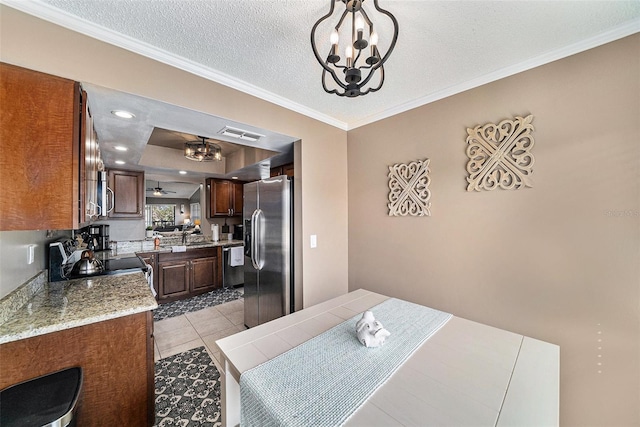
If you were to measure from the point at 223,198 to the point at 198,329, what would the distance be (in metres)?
2.63

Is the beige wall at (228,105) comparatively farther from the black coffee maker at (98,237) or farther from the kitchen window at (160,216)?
the kitchen window at (160,216)

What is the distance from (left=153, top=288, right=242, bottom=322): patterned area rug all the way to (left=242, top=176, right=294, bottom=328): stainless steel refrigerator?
44.2 inches

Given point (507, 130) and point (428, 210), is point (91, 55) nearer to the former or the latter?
point (428, 210)

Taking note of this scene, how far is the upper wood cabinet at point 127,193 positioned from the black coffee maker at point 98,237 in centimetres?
34

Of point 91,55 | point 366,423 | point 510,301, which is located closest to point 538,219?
point 510,301

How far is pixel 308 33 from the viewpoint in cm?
143

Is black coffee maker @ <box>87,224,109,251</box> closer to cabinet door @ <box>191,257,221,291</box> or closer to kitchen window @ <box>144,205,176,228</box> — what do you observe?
kitchen window @ <box>144,205,176,228</box>

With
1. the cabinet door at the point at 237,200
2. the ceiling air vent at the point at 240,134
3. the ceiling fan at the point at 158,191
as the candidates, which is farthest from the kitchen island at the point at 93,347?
the cabinet door at the point at 237,200

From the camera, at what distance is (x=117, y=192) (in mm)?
3656

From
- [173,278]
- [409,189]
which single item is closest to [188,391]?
[173,278]

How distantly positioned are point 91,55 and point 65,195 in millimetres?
840

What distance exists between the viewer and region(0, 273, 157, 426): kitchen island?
1.19 metres

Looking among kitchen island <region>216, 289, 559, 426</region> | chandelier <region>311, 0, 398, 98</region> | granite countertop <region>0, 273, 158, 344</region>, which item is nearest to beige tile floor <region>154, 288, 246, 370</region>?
granite countertop <region>0, 273, 158, 344</region>

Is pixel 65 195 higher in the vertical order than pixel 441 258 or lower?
higher
